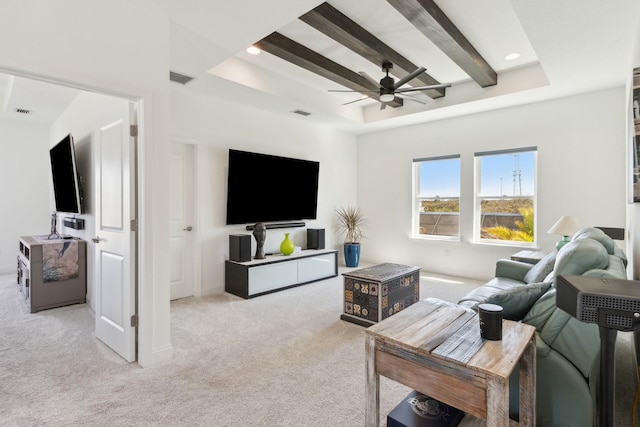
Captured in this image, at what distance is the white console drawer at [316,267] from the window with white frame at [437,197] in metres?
1.77

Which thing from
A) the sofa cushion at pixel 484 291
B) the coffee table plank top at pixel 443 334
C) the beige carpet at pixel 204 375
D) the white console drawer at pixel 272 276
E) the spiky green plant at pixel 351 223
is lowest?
the beige carpet at pixel 204 375

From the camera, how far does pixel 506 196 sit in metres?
5.17

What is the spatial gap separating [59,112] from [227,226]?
3.07 metres

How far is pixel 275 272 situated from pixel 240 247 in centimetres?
60

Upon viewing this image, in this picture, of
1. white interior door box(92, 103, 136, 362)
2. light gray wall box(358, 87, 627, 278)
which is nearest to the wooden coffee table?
white interior door box(92, 103, 136, 362)

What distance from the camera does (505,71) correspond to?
174 inches

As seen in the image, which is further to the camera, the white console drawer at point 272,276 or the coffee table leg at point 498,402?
the white console drawer at point 272,276

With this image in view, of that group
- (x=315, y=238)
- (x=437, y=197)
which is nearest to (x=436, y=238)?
(x=437, y=197)

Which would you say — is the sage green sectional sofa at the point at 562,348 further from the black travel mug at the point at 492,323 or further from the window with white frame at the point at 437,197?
the window with white frame at the point at 437,197

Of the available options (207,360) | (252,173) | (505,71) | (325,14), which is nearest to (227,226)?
(252,173)

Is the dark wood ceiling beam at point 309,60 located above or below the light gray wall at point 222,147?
above

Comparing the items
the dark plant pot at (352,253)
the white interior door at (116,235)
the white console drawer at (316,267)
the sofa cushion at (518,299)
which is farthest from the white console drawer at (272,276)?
the sofa cushion at (518,299)

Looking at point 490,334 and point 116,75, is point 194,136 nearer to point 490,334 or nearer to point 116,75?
point 116,75

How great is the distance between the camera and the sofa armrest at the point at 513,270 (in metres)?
3.44
